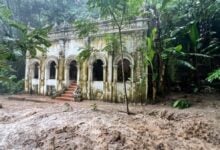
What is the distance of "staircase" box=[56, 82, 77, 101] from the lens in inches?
571

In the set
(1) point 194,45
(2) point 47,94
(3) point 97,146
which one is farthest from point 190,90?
(2) point 47,94

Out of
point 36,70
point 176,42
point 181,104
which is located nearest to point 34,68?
point 36,70

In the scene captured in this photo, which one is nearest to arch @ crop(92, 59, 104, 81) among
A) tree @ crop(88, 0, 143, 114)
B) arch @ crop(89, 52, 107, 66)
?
arch @ crop(89, 52, 107, 66)

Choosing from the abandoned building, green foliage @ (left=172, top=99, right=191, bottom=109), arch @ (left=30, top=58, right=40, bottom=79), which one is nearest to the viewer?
green foliage @ (left=172, top=99, right=191, bottom=109)

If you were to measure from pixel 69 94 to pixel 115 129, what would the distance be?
7623 mm

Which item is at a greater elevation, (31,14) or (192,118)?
(31,14)

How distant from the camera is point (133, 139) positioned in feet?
23.6

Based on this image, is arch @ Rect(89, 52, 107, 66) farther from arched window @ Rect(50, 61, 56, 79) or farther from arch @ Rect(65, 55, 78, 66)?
arched window @ Rect(50, 61, 56, 79)

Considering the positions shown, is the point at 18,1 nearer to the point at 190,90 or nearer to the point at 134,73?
the point at 134,73

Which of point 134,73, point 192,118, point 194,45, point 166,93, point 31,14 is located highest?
point 31,14

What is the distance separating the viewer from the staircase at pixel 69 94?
14.5 m

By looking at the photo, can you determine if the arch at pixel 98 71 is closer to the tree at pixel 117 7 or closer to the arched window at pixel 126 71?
the arched window at pixel 126 71

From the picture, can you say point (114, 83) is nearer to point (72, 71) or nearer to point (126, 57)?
point (126, 57)

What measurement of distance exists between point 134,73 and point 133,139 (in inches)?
228
